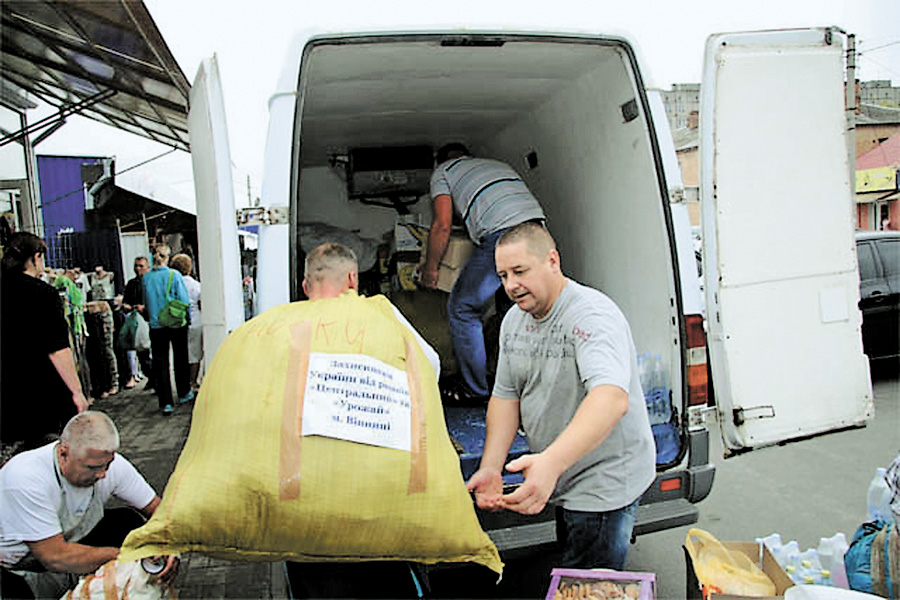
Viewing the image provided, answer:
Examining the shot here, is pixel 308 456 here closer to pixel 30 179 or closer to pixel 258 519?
pixel 258 519

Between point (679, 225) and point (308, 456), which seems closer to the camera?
point (308, 456)

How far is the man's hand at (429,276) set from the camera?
14.4ft

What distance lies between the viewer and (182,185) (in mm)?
9242

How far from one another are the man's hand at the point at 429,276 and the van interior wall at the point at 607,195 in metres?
0.78

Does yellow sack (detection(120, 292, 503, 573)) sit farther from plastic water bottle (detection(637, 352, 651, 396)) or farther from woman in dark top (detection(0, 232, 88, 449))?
woman in dark top (detection(0, 232, 88, 449))

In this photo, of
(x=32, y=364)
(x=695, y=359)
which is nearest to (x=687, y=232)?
(x=695, y=359)

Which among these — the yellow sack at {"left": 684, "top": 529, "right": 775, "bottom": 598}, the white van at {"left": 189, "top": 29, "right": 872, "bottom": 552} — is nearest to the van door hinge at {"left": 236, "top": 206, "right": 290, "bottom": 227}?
the white van at {"left": 189, "top": 29, "right": 872, "bottom": 552}

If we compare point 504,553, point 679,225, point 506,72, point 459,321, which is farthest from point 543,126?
point 504,553

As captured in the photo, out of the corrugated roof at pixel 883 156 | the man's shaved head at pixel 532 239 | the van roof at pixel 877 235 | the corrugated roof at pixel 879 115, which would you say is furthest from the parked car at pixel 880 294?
the corrugated roof at pixel 879 115

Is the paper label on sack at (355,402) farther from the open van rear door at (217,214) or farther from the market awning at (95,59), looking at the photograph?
the market awning at (95,59)

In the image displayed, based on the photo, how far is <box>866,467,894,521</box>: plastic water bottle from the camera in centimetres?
232

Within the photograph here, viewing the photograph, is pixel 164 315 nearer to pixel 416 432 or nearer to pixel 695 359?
pixel 695 359

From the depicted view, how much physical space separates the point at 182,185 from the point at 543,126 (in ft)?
21.3

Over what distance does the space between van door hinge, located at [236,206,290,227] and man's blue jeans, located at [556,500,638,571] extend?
1.41 meters
